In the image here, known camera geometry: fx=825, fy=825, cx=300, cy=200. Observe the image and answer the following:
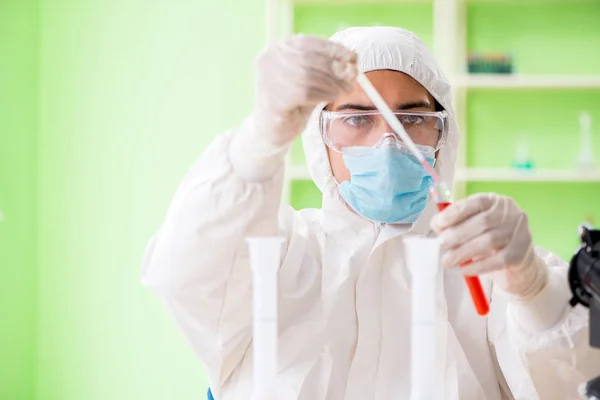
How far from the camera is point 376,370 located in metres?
1.43

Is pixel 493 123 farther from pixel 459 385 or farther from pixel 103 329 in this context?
pixel 459 385

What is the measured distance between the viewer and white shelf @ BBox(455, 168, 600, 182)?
3289mm

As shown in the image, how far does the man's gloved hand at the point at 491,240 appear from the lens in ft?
3.67

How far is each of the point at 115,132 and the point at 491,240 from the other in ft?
9.09

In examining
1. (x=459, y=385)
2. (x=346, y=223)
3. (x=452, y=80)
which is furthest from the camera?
Result: (x=452, y=80)

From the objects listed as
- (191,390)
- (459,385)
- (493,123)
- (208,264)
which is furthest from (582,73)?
(208,264)

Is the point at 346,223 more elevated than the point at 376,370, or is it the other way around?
the point at 346,223

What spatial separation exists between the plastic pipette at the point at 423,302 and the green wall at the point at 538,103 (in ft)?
8.62

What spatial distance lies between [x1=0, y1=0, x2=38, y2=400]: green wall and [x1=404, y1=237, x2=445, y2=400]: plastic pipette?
279cm

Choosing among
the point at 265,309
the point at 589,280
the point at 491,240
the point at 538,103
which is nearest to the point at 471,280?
the point at 491,240

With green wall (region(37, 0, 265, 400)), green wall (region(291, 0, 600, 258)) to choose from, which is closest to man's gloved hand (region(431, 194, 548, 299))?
green wall (region(291, 0, 600, 258))

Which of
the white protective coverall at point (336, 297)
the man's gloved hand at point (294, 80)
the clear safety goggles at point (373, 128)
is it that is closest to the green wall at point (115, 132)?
the white protective coverall at point (336, 297)

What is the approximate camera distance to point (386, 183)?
1.46 m

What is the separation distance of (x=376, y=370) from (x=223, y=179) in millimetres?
472
